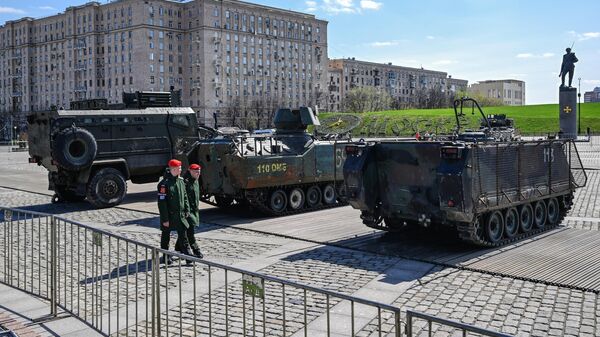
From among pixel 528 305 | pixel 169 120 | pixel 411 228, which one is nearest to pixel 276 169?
pixel 411 228

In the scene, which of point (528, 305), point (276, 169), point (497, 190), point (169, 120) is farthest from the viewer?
point (169, 120)

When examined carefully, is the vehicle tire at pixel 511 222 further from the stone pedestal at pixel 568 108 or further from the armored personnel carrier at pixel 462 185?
the stone pedestal at pixel 568 108

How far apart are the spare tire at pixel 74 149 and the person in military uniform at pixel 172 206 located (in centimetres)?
857

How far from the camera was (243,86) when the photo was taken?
125 meters

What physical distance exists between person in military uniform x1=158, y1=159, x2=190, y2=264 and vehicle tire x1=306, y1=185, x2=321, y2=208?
706 centimetres

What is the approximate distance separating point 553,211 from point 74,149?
12850mm

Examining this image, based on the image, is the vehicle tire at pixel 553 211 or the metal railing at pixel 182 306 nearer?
the metal railing at pixel 182 306

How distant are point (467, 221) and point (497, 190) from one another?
45.6 inches

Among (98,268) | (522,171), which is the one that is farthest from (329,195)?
(98,268)

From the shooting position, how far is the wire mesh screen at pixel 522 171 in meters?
11.3

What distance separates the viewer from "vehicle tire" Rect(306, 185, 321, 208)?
17.5m

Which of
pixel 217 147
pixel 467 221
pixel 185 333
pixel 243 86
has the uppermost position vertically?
pixel 243 86

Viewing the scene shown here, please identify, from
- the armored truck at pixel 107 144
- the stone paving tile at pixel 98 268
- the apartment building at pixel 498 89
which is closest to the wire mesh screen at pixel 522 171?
the stone paving tile at pixel 98 268

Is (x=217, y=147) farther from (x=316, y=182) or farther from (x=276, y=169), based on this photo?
(x=316, y=182)
